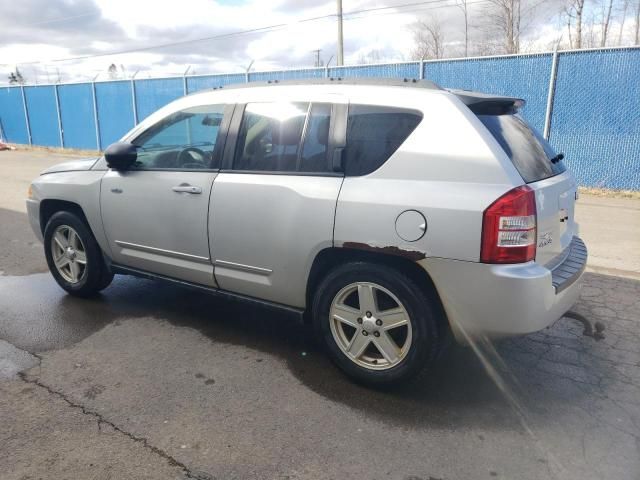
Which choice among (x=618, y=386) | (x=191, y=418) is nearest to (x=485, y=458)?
(x=618, y=386)

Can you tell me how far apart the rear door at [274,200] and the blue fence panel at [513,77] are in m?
8.61

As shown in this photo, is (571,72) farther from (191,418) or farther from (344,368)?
(191,418)

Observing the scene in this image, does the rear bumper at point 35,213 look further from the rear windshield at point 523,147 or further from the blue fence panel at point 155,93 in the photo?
the blue fence panel at point 155,93

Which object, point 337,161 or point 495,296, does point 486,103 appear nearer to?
point 337,161

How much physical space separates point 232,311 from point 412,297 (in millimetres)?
2038

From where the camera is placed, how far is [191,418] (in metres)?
2.84

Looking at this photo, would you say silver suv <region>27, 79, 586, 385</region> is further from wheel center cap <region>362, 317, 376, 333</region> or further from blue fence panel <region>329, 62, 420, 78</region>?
blue fence panel <region>329, 62, 420, 78</region>

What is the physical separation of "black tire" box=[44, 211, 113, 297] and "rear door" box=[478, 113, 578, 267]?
3.38m

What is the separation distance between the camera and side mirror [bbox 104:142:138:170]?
12.8 feet

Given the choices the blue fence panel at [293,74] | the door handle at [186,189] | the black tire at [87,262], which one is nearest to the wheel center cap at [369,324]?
the door handle at [186,189]

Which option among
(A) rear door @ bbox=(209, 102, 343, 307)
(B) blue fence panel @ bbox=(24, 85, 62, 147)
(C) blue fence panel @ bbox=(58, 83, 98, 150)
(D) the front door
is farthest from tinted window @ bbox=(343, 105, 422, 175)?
(B) blue fence panel @ bbox=(24, 85, 62, 147)

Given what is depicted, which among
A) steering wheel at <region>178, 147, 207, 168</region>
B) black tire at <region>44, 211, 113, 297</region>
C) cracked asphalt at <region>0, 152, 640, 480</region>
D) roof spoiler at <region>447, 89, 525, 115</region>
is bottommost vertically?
cracked asphalt at <region>0, 152, 640, 480</region>

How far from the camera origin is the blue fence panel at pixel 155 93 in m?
17.4

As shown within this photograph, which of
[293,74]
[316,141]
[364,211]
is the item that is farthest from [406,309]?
[293,74]
